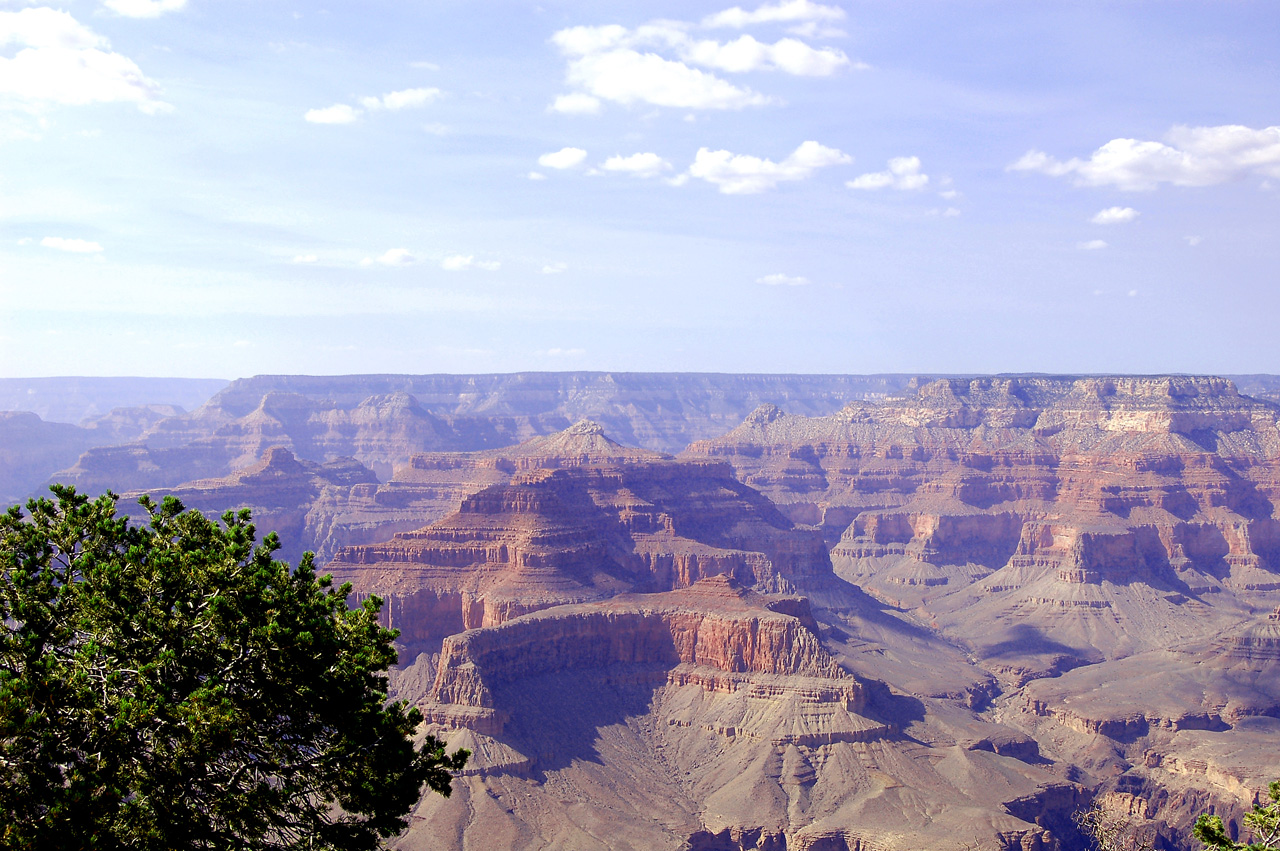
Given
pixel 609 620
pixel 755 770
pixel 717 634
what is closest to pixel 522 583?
pixel 609 620

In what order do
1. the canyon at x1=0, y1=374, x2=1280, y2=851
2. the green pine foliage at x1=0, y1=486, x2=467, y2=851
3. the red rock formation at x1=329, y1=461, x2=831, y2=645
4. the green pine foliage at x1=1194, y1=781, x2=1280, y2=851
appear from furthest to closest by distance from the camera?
the red rock formation at x1=329, y1=461, x2=831, y2=645 < the canyon at x1=0, y1=374, x2=1280, y2=851 < the green pine foliage at x1=1194, y1=781, x2=1280, y2=851 < the green pine foliage at x1=0, y1=486, x2=467, y2=851

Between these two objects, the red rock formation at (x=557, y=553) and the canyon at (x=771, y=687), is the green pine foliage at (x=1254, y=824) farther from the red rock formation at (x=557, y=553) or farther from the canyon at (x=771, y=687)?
the red rock formation at (x=557, y=553)

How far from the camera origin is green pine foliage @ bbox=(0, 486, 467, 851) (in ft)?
78.4

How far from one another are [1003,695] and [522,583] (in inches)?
2252

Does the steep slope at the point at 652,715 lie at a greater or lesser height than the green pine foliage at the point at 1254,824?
lesser

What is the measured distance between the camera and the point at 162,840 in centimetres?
2441

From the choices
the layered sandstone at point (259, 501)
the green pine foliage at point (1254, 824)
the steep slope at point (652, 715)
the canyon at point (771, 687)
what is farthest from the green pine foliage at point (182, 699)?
the layered sandstone at point (259, 501)

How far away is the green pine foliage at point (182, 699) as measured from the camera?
2391 centimetres

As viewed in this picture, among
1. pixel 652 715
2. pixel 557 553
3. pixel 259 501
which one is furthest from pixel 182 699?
pixel 259 501

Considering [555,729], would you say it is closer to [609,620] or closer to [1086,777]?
[609,620]

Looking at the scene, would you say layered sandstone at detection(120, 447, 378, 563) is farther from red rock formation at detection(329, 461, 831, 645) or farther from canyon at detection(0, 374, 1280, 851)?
red rock formation at detection(329, 461, 831, 645)

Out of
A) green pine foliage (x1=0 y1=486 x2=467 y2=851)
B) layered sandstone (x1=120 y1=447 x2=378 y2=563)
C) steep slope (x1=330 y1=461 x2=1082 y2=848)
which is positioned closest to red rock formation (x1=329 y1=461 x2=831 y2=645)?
steep slope (x1=330 y1=461 x2=1082 y2=848)

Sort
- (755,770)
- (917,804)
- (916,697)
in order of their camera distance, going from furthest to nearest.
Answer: (916,697)
(755,770)
(917,804)

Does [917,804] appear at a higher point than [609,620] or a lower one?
lower
